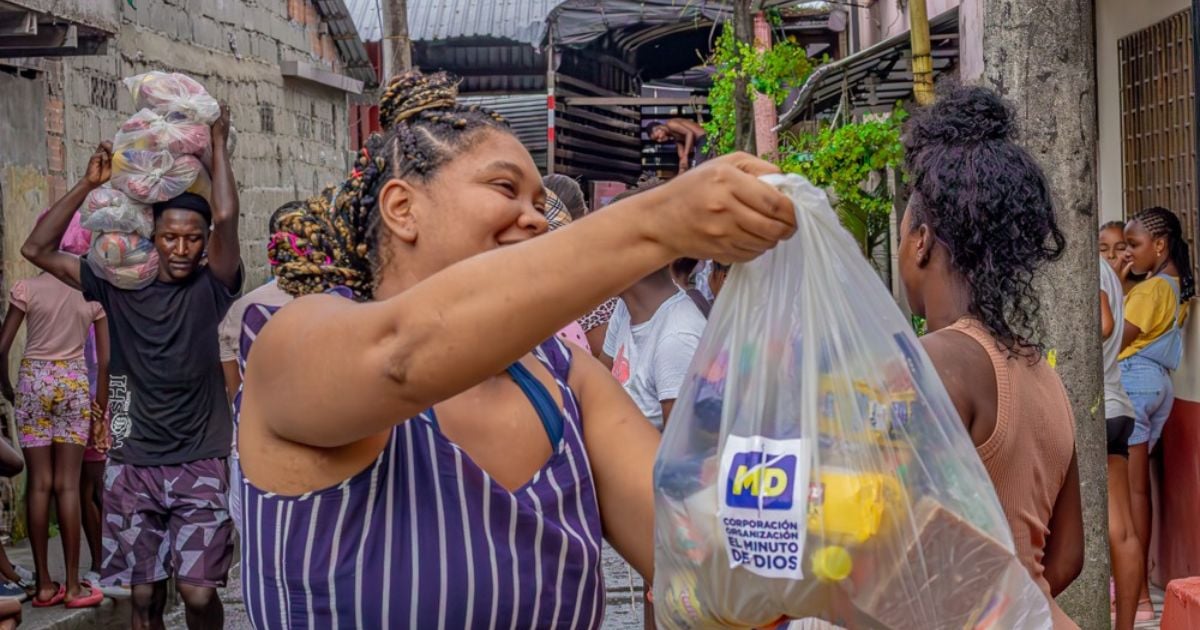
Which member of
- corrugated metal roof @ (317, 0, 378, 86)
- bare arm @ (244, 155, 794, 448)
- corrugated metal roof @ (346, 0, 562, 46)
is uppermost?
corrugated metal roof @ (346, 0, 562, 46)

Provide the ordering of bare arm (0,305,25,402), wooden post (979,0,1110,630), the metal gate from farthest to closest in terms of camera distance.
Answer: bare arm (0,305,25,402), the metal gate, wooden post (979,0,1110,630)

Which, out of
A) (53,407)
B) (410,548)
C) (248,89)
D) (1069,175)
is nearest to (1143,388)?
(1069,175)

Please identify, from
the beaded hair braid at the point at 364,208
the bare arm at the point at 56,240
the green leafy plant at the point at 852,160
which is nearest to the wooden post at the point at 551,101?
the green leafy plant at the point at 852,160

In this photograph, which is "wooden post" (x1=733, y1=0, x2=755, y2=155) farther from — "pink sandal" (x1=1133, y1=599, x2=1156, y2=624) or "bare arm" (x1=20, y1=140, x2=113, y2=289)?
"bare arm" (x1=20, y1=140, x2=113, y2=289)

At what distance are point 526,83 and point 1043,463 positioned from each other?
59.4 feet

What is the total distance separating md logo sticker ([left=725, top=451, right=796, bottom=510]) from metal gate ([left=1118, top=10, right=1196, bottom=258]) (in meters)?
5.69

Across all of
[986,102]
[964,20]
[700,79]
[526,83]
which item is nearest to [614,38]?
[526,83]

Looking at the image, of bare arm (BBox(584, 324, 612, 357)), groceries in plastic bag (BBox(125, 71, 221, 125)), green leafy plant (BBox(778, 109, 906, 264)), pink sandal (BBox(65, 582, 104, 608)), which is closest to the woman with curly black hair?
bare arm (BBox(584, 324, 612, 357))

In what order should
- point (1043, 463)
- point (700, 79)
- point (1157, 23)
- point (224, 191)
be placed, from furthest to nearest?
point (700, 79)
point (1157, 23)
point (224, 191)
point (1043, 463)

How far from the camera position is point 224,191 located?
642 centimetres

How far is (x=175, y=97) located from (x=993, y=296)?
4541 mm

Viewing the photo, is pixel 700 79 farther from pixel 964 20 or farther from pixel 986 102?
pixel 986 102

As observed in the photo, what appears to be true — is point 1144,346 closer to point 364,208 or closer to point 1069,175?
point 1069,175

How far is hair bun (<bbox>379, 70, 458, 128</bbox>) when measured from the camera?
7.21ft
